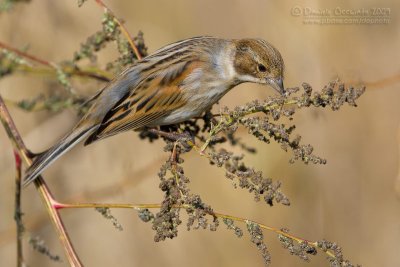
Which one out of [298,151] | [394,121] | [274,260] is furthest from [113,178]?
[298,151]

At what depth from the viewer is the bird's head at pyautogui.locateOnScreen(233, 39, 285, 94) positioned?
12.4 feet

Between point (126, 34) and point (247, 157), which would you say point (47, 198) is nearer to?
point (126, 34)

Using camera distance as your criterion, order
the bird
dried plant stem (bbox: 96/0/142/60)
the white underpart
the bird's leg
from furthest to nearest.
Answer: the white underpart
the bird
the bird's leg
dried plant stem (bbox: 96/0/142/60)

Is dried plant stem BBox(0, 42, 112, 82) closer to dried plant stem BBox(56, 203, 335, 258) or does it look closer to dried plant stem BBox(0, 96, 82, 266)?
dried plant stem BBox(0, 96, 82, 266)

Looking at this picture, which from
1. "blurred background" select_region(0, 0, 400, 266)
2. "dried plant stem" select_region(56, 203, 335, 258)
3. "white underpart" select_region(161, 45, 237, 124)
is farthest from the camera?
"blurred background" select_region(0, 0, 400, 266)

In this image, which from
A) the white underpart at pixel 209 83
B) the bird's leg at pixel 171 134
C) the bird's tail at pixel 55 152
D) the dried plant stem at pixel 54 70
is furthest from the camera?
the white underpart at pixel 209 83

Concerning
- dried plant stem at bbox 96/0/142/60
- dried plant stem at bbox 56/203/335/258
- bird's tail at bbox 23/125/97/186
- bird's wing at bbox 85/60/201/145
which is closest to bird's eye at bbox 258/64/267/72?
bird's wing at bbox 85/60/201/145

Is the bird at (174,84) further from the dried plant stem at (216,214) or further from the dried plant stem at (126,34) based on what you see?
the dried plant stem at (216,214)

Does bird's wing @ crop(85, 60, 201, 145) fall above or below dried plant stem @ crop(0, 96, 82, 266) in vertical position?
above

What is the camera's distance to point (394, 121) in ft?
16.7

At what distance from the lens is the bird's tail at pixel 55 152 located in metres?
2.64

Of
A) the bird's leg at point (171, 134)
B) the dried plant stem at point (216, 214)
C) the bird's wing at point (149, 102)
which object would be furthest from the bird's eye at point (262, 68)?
the dried plant stem at point (216, 214)

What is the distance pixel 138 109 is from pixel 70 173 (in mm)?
1747

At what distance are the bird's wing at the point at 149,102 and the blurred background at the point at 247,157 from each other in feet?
2.39
